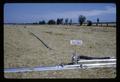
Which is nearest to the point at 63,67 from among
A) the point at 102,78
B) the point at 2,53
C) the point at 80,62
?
the point at 80,62

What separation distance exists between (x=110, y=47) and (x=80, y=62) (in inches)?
17.5

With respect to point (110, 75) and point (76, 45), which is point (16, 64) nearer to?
point (76, 45)

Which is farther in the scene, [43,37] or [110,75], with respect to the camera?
[43,37]

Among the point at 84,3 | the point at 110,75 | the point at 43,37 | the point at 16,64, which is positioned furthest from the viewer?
the point at 43,37

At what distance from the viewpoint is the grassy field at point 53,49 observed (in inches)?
109

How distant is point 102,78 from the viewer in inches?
105

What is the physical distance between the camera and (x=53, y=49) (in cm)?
377

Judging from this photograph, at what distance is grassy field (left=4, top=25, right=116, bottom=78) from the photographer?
277 centimetres

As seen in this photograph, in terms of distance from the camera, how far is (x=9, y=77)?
8.75ft

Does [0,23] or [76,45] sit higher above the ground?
[0,23]

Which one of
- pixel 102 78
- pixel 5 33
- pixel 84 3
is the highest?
pixel 84 3

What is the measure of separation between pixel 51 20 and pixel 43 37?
1.04m

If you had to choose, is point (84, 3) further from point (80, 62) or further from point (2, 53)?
point (2, 53)

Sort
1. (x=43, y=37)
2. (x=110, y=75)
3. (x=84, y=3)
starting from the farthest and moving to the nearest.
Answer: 1. (x=43, y=37)
2. (x=110, y=75)
3. (x=84, y=3)
